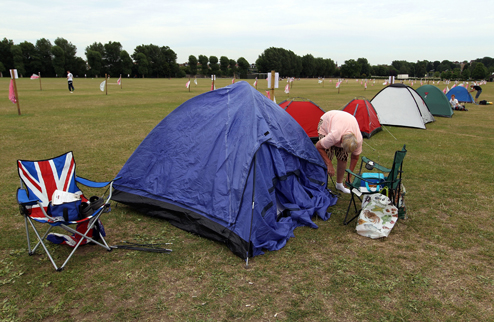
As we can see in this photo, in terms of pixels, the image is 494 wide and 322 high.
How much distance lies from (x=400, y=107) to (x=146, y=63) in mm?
88046

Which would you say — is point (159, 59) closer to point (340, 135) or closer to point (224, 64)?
point (224, 64)

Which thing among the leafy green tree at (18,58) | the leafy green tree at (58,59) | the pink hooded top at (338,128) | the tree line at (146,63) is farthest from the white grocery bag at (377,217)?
the leafy green tree at (58,59)

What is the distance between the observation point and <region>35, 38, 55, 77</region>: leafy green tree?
77.7 m

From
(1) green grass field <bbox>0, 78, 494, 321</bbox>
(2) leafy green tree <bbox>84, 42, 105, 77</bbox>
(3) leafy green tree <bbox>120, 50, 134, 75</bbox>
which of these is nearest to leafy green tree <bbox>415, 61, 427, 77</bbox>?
(3) leafy green tree <bbox>120, 50, 134, 75</bbox>

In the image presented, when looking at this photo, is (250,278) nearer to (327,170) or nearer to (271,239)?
(271,239)

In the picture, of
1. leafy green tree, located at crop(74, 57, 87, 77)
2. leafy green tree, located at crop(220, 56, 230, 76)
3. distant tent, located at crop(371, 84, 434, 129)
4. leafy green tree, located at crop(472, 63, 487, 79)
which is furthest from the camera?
leafy green tree, located at crop(220, 56, 230, 76)

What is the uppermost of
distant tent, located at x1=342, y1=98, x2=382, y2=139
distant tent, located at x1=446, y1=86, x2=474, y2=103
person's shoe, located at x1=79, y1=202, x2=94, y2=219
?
distant tent, located at x1=446, y1=86, x2=474, y2=103

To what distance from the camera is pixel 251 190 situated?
420 cm

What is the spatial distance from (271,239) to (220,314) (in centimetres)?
139

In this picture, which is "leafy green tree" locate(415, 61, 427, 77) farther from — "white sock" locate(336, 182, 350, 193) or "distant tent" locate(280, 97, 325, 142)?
"white sock" locate(336, 182, 350, 193)

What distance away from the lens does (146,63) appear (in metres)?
90.3

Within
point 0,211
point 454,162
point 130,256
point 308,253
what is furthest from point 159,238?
point 454,162

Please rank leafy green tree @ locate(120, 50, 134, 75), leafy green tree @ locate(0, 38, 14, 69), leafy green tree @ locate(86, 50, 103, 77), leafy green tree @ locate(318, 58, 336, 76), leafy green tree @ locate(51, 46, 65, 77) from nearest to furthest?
leafy green tree @ locate(0, 38, 14, 69) < leafy green tree @ locate(51, 46, 65, 77) < leafy green tree @ locate(86, 50, 103, 77) < leafy green tree @ locate(120, 50, 134, 75) < leafy green tree @ locate(318, 58, 336, 76)

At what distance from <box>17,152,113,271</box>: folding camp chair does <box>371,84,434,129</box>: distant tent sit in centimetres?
1254
